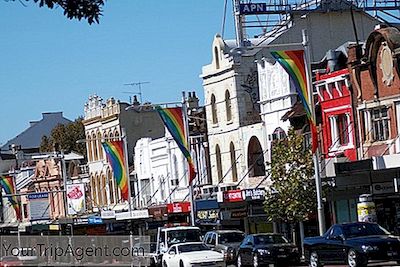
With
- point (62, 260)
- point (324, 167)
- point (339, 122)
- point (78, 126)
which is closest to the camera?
point (62, 260)

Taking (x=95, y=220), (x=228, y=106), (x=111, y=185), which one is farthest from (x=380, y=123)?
(x=111, y=185)

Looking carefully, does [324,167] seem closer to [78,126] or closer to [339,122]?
[339,122]

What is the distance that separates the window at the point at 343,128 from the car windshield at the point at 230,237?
7636mm

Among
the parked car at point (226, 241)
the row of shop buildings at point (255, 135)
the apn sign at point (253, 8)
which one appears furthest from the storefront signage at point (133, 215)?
the parked car at point (226, 241)

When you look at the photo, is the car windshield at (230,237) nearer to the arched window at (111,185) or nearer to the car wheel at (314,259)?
the car wheel at (314,259)

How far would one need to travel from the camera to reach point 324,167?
1778 inches

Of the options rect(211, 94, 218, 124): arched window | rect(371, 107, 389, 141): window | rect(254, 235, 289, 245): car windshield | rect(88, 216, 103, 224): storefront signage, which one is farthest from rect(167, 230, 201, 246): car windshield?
rect(88, 216, 103, 224): storefront signage

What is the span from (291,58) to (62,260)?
494 inches

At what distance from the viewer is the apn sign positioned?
58.7 metres

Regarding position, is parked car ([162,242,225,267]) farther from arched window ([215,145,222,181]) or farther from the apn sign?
the apn sign

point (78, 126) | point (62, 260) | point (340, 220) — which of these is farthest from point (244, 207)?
point (78, 126)

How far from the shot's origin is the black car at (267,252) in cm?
3934

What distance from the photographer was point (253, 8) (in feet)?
194

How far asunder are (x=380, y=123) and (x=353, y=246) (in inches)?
584
